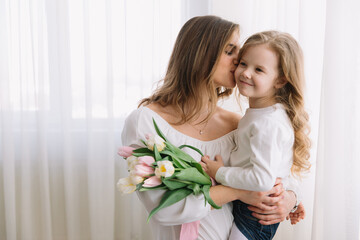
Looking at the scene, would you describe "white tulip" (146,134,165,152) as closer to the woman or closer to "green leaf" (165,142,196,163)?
"green leaf" (165,142,196,163)

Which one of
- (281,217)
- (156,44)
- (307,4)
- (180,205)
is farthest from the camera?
(156,44)

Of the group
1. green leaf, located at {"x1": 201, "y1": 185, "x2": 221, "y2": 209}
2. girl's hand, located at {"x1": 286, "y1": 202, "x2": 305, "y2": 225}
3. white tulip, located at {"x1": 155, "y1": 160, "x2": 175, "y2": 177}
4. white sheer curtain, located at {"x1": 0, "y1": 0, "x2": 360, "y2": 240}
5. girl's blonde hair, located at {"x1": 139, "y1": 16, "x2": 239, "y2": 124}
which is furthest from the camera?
white sheer curtain, located at {"x1": 0, "y1": 0, "x2": 360, "y2": 240}

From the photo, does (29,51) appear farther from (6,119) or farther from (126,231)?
(126,231)

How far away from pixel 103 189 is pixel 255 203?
1.47 metres

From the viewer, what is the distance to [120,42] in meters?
2.46

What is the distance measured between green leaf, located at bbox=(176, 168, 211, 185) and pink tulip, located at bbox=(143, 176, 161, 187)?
68mm

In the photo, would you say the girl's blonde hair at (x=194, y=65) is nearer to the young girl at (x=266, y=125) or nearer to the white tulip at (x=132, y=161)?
the young girl at (x=266, y=125)

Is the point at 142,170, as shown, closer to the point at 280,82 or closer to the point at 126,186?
the point at 126,186

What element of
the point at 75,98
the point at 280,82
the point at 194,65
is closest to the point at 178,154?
the point at 194,65

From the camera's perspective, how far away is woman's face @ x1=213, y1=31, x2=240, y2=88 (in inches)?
58.9

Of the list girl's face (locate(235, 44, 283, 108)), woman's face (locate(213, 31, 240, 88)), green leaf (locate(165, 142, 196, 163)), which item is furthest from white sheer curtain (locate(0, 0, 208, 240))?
green leaf (locate(165, 142, 196, 163))

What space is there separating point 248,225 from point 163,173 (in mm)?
485

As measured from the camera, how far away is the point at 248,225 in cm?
141

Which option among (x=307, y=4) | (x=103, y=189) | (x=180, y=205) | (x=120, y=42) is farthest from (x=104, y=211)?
(x=307, y=4)
